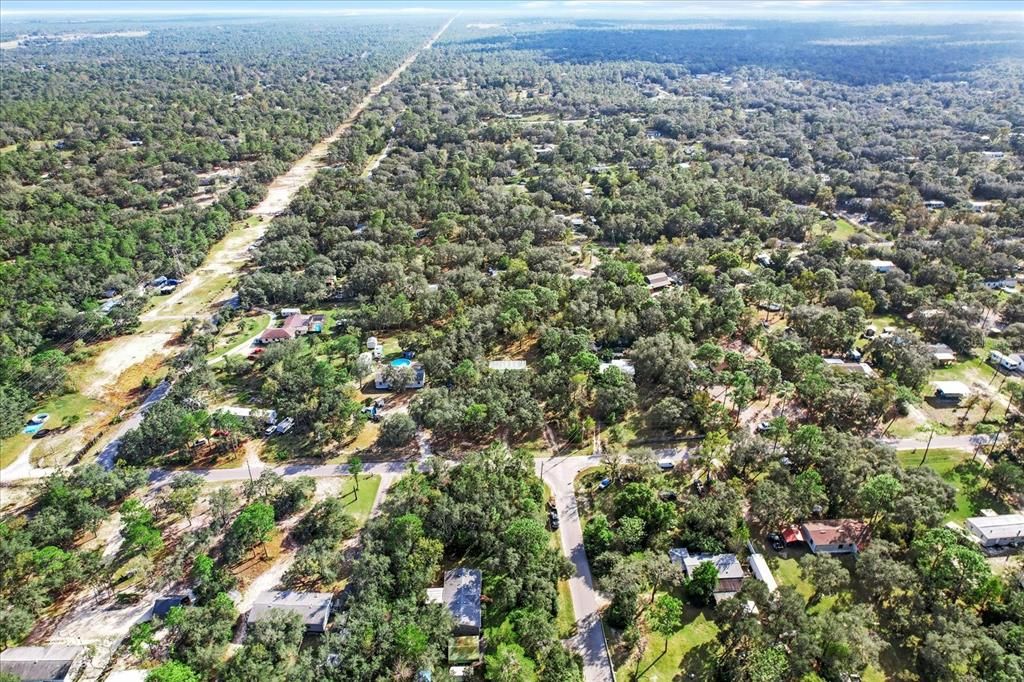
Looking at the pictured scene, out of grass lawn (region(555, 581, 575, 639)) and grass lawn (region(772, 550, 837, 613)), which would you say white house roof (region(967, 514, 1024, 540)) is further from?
grass lawn (region(555, 581, 575, 639))

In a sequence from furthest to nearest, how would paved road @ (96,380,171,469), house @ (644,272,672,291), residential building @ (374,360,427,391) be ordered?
house @ (644,272,672,291)
residential building @ (374,360,427,391)
paved road @ (96,380,171,469)

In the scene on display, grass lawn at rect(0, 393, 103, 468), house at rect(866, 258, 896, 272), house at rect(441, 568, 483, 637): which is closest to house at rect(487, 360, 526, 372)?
house at rect(441, 568, 483, 637)

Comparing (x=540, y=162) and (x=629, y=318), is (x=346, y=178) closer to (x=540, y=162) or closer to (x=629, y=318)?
(x=540, y=162)

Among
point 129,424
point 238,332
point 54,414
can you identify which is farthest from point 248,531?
point 238,332

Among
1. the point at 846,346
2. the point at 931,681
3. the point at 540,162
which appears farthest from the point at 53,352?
the point at 540,162

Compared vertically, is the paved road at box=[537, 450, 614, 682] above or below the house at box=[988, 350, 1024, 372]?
below

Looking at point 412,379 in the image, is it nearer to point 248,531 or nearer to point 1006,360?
point 248,531
